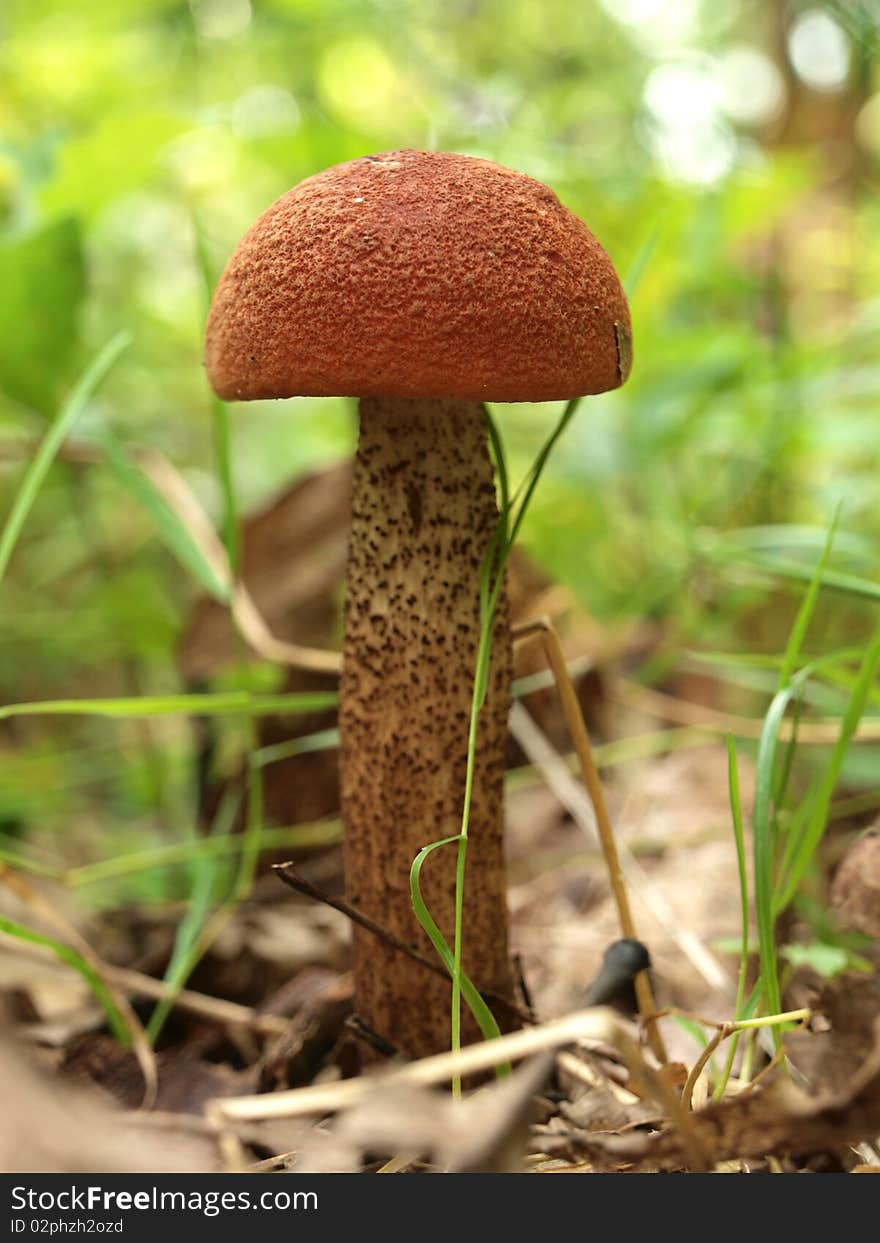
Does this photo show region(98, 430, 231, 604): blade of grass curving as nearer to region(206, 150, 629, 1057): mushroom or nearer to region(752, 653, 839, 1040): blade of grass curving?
region(206, 150, 629, 1057): mushroom

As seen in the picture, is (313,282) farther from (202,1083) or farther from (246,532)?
(246,532)

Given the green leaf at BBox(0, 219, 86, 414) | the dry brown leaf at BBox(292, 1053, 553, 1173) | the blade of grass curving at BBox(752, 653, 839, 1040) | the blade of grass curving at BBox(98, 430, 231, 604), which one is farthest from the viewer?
the green leaf at BBox(0, 219, 86, 414)

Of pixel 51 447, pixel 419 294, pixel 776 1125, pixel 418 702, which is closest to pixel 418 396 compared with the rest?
pixel 419 294

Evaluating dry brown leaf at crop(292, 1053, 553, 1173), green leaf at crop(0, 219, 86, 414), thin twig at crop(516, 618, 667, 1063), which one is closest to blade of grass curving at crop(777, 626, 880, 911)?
thin twig at crop(516, 618, 667, 1063)

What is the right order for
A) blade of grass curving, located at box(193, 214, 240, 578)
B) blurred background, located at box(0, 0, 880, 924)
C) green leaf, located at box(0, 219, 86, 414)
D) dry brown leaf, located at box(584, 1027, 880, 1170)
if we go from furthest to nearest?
1. blurred background, located at box(0, 0, 880, 924)
2. green leaf, located at box(0, 219, 86, 414)
3. blade of grass curving, located at box(193, 214, 240, 578)
4. dry brown leaf, located at box(584, 1027, 880, 1170)

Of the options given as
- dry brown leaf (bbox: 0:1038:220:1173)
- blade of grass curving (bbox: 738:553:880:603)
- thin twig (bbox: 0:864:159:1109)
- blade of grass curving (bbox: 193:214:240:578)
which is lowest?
thin twig (bbox: 0:864:159:1109)
